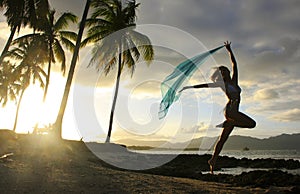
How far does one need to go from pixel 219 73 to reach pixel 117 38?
69.1 ft

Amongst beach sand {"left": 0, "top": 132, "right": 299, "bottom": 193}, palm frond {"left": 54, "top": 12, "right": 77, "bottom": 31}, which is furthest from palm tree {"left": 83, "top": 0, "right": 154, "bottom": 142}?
beach sand {"left": 0, "top": 132, "right": 299, "bottom": 193}

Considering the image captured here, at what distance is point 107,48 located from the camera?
1025 inches

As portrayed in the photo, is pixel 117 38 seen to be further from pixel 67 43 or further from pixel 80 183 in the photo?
pixel 80 183

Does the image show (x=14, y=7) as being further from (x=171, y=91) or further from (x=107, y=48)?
(x=171, y=91)

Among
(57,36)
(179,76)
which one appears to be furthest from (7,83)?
(179,76)

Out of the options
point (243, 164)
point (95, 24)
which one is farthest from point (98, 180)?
point (243, 164)

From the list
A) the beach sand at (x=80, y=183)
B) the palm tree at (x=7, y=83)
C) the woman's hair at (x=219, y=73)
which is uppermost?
the palm tree at (x=7, y=83)

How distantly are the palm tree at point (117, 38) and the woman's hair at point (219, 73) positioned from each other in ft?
64.4

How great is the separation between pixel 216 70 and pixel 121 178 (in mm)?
3264

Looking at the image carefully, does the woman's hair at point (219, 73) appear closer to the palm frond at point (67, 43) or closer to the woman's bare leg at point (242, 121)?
the woman's bare leg at point (242, 121)

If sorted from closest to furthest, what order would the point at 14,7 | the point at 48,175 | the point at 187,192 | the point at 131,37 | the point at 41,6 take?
the point at 187,192 < the point at 48,175 < the point at 14,7 < the point at 41,6 < the point at 131,37

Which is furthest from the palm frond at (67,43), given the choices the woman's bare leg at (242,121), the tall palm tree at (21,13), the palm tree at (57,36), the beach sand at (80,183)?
the woman's bare leg at (242,121)

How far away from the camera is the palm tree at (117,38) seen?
86.6ft

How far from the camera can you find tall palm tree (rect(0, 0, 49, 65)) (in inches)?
782
